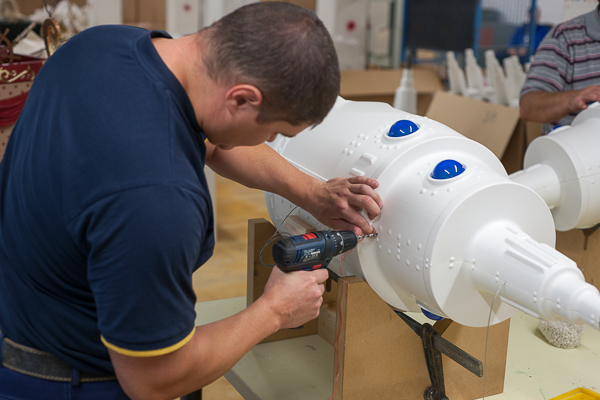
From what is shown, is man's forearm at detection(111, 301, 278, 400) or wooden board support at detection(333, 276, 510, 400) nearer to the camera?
man's forearm at detection(111, 301, 278, 400)

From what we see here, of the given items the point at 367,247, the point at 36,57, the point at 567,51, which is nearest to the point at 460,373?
the point at 367,247

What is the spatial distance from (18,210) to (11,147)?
0.11m

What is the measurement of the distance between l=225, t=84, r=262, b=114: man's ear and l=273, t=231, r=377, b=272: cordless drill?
283 millimetres

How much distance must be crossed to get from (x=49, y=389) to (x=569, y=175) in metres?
1.25

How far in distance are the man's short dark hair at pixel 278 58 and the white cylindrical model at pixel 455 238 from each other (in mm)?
346

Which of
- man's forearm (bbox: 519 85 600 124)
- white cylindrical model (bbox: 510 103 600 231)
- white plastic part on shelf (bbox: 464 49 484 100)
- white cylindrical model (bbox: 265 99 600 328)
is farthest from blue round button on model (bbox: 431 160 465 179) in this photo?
white plastic part on shelf (bbox: 464 49 484 100)

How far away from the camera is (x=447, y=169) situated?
101 cm

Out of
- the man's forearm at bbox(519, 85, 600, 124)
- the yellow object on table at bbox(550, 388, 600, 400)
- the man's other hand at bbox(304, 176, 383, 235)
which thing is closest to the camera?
the man's other hand at bbox(304, 176, 383, 235)

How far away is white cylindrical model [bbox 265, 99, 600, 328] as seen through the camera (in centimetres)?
91

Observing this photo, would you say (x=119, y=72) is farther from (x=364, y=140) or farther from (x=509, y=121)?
(x=509, y=121)

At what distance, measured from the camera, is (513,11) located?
3961mm

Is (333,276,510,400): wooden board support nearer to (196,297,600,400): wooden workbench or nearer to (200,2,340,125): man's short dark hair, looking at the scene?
(196,297,600,400): wooden workbench

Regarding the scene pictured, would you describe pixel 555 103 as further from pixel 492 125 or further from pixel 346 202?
pixel 492 125

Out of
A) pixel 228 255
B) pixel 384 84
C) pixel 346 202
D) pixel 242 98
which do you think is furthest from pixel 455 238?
pixel 384 84
